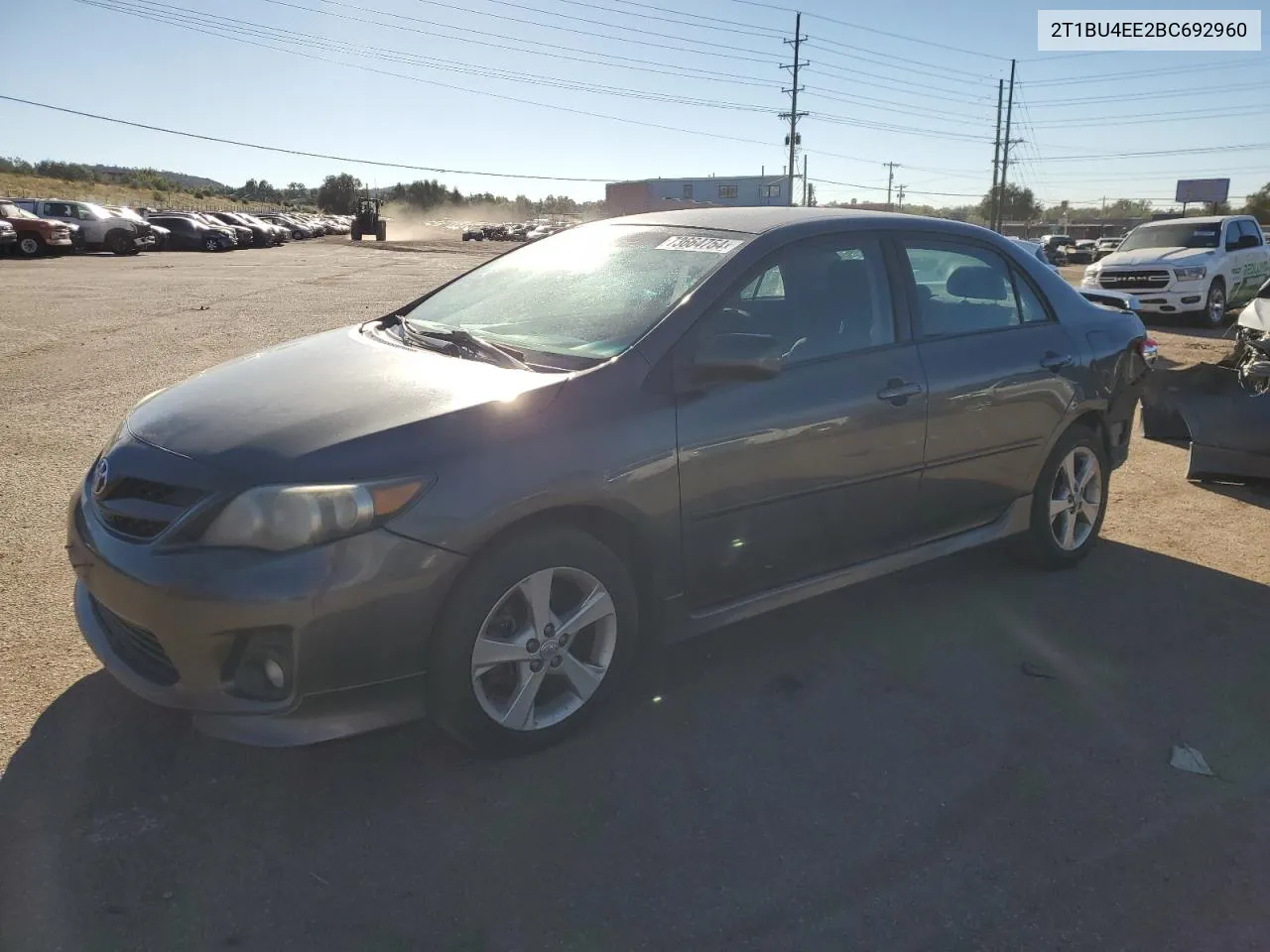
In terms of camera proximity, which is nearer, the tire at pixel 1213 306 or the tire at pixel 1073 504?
the tire at pixel 1073 504

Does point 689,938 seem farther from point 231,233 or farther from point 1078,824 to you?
point 231,233

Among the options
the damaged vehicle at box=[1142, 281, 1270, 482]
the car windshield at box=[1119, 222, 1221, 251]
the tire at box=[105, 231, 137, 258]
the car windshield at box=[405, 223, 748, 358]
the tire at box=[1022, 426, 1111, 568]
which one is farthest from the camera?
the tire at box=[105, 231, 137, 258]

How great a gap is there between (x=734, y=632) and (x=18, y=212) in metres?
31.3

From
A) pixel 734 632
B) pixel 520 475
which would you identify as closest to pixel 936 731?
pixel 734 632

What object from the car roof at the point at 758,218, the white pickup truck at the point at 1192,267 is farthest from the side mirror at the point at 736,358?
the white pickup truck at the point at 1192,267

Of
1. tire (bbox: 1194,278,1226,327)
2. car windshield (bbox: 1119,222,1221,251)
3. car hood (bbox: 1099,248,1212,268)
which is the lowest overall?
tire (bbox: 1194,278,1226,327)

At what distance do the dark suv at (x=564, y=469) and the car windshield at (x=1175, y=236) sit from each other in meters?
14.6

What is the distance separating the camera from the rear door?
411 centimetres

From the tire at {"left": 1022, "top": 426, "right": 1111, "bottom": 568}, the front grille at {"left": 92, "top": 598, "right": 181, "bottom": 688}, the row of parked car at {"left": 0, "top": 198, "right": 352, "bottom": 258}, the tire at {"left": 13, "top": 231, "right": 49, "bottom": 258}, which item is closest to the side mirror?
the front grille at {"left": 92, "top": 598, "right": 181, "bottom": 688}

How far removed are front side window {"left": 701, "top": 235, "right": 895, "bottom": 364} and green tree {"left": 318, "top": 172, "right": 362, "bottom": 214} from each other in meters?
118

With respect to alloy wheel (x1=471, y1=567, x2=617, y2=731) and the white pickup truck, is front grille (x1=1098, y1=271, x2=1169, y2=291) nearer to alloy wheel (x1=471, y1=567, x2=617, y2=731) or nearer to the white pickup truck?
the white pickup truck

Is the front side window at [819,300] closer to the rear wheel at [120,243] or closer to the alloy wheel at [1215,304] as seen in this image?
the alloy wheel at [1215,304]

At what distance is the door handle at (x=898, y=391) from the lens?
12.6ft

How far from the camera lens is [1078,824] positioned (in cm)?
288
